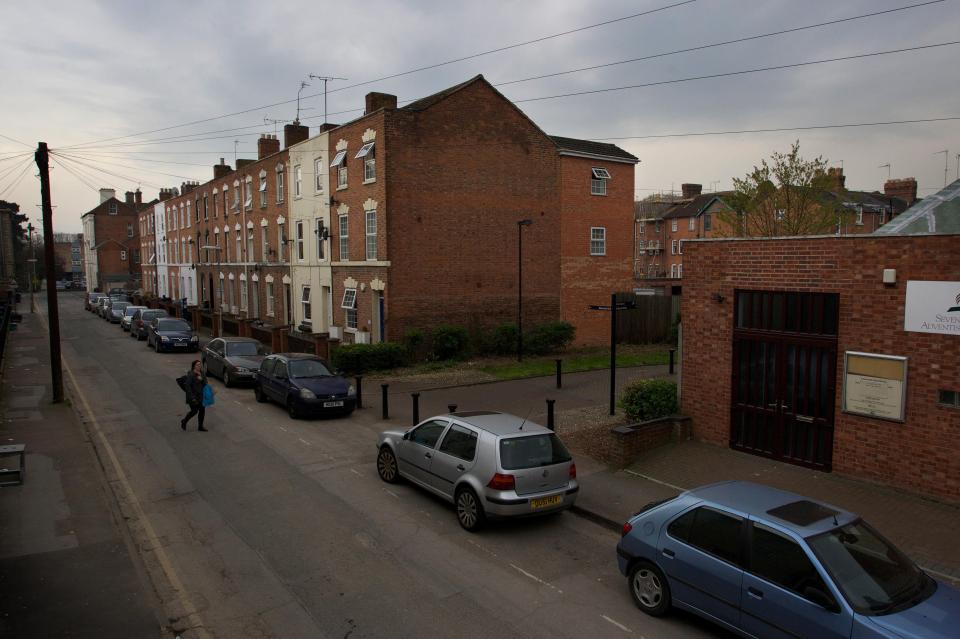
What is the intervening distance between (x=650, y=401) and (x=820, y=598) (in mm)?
7622

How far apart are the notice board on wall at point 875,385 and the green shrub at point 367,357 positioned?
15.8 meters

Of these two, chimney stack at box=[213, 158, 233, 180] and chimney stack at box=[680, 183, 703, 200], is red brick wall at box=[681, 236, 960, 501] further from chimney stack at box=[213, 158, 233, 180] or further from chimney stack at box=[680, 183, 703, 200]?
chimney stack at box=[680, 183, 703, 200]

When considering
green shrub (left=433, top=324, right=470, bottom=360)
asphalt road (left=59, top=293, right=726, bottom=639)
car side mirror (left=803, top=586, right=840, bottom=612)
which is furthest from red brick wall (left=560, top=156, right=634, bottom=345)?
car side mirror (left=803, top=586, right=840, bottom=612)

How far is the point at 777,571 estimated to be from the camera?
5863mm

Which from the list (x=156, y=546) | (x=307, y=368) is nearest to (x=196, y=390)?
(x=307, y=368)

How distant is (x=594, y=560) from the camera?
27.4ft

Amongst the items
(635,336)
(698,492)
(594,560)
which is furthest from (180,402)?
(635,336)

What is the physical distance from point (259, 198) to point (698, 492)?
3442 cm

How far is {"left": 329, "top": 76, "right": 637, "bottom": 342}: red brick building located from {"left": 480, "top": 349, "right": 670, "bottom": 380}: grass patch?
260 centimetres

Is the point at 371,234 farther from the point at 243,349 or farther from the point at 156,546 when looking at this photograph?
the point at 156,546

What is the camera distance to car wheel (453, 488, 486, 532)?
29.6 feet

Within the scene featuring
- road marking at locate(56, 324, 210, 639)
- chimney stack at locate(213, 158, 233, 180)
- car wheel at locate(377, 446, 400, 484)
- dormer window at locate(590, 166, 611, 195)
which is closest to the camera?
road marking at locate(56, 324, 210, 639)

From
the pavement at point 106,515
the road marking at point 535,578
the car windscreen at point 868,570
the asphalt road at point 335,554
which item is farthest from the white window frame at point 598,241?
the car windscreen at point 868,570

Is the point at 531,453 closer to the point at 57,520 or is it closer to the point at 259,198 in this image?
the point at 57,520
